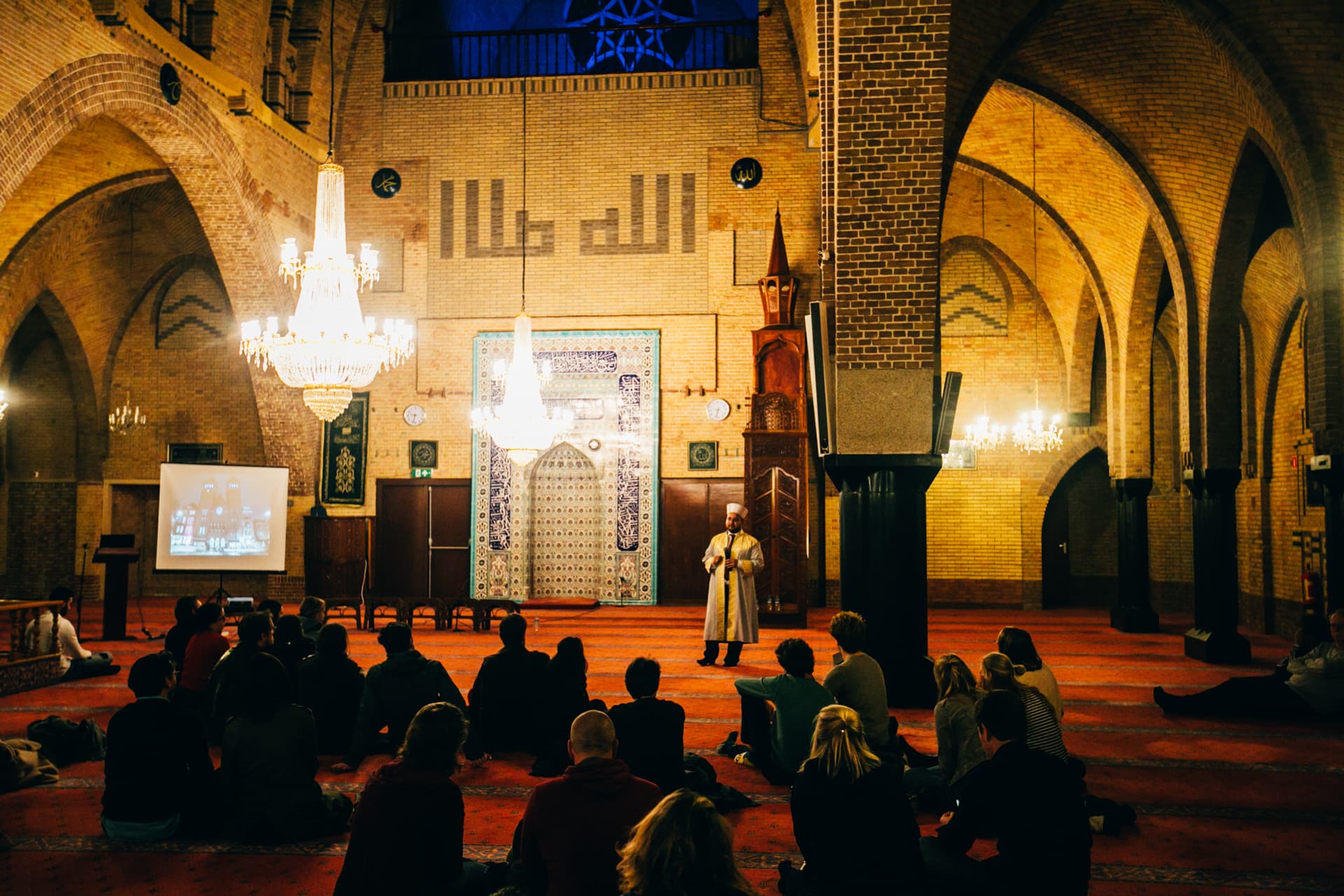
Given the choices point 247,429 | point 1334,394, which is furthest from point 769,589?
point 247,429

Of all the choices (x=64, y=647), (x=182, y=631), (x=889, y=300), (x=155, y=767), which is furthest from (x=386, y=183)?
(x=155, y=767)

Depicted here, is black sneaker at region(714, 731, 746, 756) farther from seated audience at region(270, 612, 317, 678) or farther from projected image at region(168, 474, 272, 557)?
projected image at region(168, 474, 272, 557)

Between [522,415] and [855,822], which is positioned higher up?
[522,415]

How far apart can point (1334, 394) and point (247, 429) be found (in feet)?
40.5

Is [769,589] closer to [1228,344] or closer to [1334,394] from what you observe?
[1228,344]

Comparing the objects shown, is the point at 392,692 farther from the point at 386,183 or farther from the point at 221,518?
the point at 386,183

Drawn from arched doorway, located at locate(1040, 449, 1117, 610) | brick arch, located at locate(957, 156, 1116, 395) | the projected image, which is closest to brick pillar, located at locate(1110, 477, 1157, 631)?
brick arch, located at locate(957, 156, 1116, 395)

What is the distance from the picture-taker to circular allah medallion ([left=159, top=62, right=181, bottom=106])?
9562 mm

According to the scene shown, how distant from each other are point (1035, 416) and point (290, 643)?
8.95 meters

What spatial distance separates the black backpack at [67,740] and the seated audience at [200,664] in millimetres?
445

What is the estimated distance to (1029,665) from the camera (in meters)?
4.20

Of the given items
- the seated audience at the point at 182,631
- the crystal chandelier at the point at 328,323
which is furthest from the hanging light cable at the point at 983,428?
the seated audience at the point at 182,631

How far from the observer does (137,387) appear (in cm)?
1412

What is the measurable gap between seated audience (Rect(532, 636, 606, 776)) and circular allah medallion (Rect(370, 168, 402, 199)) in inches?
385
